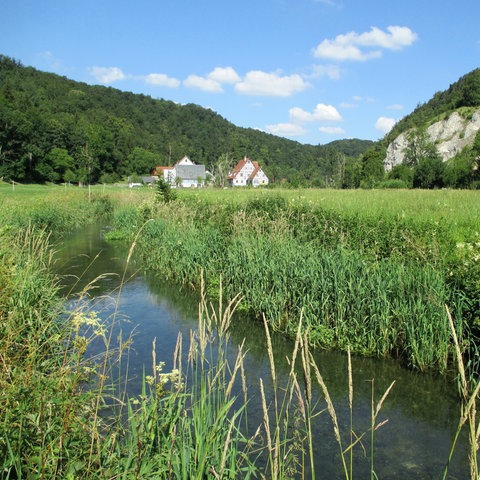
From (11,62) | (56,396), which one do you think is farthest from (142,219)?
(11,62)

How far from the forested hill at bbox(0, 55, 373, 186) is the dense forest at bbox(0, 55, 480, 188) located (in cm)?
20

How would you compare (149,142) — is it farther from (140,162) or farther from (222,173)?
(222,173)

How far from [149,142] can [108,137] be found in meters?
24.5

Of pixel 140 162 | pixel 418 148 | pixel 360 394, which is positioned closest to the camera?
pixel 360 394

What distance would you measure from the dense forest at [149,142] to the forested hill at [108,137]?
20 centimetres

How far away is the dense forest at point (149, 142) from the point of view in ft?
193

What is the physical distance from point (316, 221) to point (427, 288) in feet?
13.1

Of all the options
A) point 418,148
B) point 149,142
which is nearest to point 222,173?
point 418,148

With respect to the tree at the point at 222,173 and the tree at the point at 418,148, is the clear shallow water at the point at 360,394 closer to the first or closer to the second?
the tree at the point at 222,173

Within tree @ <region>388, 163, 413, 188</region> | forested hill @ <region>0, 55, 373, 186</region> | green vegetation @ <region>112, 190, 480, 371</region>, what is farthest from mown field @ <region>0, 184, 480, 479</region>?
forested hill @ <region>0, 55, 373, 186</region>

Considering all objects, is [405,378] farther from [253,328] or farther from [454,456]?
[253,328]

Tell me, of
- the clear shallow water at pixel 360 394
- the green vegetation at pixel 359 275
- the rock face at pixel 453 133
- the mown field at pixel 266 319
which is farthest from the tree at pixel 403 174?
the clear shallow water at pixel 360 394

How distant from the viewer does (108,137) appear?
289 feet

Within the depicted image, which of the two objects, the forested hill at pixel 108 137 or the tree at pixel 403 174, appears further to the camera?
the forested hill at pixel 108 137
